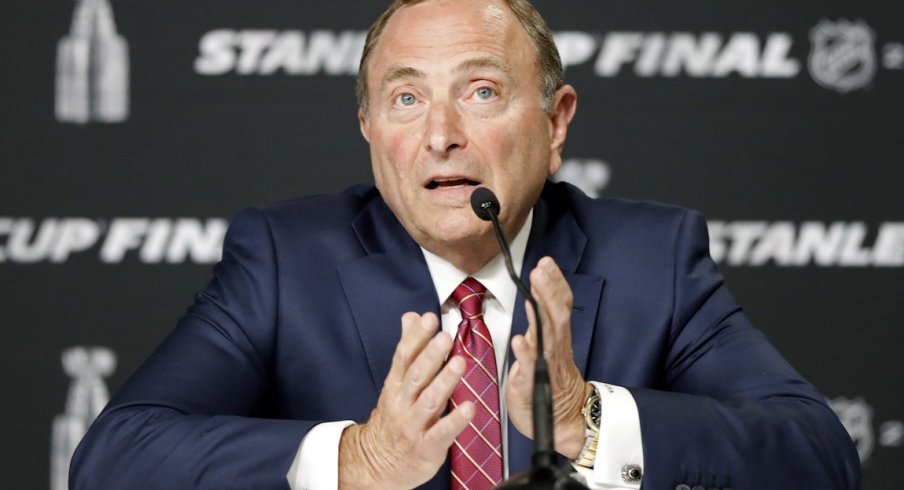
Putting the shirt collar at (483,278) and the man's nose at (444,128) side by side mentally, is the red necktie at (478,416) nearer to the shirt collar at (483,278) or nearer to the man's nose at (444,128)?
the shirt collar at (483,278)

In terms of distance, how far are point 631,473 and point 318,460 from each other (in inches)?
19.3

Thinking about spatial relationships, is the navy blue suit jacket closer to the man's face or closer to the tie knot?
the tie knot

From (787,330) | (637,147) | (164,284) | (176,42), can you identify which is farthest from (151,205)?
(787,330)

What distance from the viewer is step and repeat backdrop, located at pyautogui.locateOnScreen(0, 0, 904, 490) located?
140 inches

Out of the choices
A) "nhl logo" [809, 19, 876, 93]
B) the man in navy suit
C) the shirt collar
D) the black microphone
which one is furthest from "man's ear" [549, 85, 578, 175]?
"nhl logo" [809, 19, 876, 93]

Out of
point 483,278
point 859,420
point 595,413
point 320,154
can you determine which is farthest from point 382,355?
point 859,420

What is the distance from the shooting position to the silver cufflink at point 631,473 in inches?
81.2

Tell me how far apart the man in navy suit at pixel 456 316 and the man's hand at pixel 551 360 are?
0.08 ft

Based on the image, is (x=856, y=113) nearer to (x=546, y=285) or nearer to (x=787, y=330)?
(x=787, y=330)

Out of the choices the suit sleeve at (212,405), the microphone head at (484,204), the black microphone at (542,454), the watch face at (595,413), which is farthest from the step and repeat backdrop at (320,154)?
the black microphone at (542,454)

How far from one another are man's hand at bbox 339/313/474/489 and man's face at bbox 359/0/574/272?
50cm

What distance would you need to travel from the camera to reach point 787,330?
363 cm

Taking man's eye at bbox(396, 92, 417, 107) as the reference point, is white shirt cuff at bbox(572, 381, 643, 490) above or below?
below

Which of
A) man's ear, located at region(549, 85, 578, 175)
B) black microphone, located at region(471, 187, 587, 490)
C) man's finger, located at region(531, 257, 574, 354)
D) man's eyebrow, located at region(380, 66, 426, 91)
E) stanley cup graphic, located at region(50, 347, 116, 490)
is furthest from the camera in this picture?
stanley cup graphic, located at region(50, 347, 116, 490)
